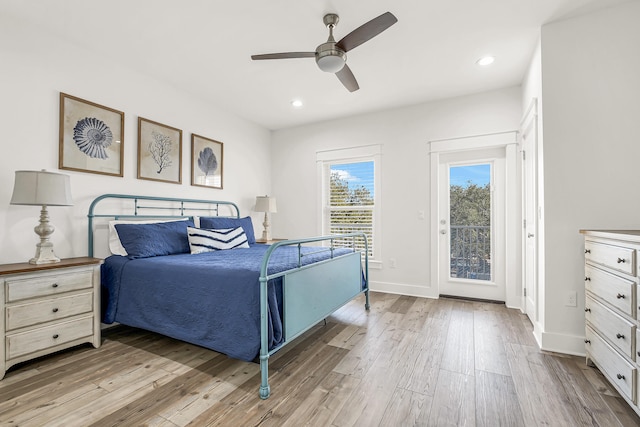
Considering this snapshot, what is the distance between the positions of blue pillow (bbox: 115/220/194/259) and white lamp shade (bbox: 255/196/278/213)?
1445 millimetres

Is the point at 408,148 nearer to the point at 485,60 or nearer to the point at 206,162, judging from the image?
the point at 485,60

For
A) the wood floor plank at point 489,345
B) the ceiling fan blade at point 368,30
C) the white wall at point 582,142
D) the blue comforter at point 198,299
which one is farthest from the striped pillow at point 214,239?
the white wall at point 582,142

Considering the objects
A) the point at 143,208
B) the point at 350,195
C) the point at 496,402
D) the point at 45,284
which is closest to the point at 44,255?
the point at 45,284

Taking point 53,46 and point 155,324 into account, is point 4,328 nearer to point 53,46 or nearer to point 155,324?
point 155,324

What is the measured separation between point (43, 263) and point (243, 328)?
1.62m

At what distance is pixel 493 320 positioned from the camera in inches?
119

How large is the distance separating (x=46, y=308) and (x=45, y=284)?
17cm

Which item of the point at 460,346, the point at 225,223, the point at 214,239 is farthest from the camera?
the point at 225,223

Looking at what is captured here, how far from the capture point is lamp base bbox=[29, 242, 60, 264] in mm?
2192

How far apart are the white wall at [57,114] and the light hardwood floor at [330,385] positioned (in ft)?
3.39

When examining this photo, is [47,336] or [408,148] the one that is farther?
[408,148]

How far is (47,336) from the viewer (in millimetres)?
2111

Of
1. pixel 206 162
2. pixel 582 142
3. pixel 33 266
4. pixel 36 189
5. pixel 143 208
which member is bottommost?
pixel 33 266

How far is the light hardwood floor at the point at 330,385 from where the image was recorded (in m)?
1.55
